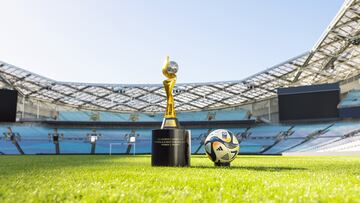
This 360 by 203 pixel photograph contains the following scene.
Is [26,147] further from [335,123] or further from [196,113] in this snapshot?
[335,123]

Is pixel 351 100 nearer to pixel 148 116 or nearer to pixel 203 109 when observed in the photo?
pixel 203 109

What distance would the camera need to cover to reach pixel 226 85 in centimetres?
4225

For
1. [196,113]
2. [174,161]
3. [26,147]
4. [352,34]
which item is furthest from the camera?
[196,113]

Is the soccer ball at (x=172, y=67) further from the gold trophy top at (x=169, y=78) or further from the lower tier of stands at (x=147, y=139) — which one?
the lower tier of stands at (x=147, y=139)

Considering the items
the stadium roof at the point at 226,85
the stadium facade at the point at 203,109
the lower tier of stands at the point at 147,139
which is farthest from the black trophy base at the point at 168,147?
the lower tier of stands at the point at 147,139

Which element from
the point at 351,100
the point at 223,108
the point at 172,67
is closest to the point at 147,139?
the point at 223,108

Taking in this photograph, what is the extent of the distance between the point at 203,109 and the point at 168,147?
163 ft

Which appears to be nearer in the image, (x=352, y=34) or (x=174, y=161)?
(x=174, y=161)

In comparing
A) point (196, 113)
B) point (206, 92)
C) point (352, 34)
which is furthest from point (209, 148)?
point (196, 113)

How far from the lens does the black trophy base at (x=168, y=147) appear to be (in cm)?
667

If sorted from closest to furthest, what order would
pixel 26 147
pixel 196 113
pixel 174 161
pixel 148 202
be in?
1. pixel 148 202
2. pixel 174 161
3. pixel 26 147
4. pixel 196 113

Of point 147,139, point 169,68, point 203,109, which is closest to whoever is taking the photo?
point 169,68

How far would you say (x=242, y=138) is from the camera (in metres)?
44.3

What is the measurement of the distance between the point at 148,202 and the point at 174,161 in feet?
15.0
